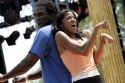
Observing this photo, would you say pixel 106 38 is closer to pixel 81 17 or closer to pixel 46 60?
pixel 46 60

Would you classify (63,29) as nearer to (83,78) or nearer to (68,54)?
(68,54)

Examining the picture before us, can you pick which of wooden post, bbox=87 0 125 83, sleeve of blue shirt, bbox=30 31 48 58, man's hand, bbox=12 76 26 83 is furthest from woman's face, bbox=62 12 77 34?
wooden post, bbox=87 0 125 83

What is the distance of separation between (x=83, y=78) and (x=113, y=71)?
116 inches

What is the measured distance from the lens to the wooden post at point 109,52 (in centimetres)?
463

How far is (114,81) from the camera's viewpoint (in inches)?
181

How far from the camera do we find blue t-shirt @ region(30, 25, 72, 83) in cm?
179

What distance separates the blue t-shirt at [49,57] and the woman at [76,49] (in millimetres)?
28

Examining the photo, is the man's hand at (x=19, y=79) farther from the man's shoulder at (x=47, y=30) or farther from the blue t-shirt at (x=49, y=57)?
the man's shoulder at (x=47, y=30)

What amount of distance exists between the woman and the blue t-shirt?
0.03m

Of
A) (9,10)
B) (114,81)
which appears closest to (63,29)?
(114,81)

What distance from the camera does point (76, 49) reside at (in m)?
1.73

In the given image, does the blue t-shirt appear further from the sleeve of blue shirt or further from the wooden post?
the wooden post

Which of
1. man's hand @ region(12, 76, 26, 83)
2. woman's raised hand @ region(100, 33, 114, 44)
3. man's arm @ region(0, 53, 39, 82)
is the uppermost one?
woman's raised hand @ region(100, 33, 114, 44)

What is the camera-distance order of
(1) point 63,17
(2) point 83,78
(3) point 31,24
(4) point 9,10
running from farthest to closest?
(3) point 31,24
(4) point 9,10
(1) point 63,17
(2) point 83,78
